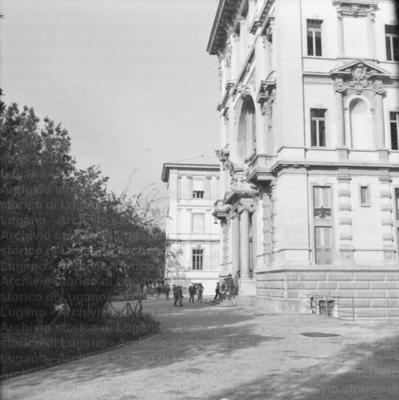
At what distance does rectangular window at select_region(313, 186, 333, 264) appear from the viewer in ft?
86.7

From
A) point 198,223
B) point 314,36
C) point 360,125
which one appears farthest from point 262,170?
point 198,223

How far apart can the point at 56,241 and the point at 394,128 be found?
19.5m

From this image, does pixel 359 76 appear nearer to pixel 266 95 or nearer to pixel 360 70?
pixel 360 70

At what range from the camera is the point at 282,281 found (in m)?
26.0

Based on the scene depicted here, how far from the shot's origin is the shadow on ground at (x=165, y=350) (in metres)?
10.3

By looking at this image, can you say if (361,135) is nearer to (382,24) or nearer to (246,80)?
(382,24)

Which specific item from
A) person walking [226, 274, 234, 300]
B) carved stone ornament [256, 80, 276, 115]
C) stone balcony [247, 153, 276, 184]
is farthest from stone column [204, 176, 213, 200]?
stone balcony [247, 153, 276, 184]

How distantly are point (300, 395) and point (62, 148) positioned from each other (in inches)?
573

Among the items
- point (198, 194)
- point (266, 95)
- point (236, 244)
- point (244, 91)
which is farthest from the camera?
point (198, 194)

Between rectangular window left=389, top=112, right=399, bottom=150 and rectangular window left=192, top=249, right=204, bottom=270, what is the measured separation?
37.3 m

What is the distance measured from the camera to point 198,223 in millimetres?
65250

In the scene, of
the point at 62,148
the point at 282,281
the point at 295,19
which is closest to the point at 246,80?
the point at 295,19

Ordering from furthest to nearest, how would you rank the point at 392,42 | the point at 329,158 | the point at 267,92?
1. the point at 267,92
2. the point at 392,42
3. the point at 329,158

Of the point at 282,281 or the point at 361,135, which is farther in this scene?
the point at 361,135
